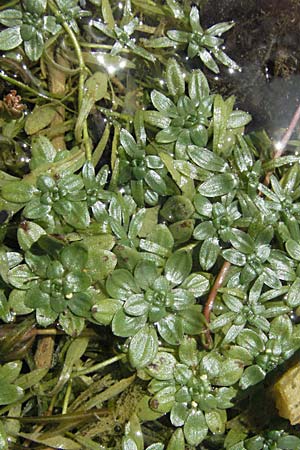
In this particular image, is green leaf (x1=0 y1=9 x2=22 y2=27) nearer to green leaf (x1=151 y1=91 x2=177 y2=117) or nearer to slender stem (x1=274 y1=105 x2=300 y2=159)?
green leaf (x1=151 y1=91 x2=177 y2=117)

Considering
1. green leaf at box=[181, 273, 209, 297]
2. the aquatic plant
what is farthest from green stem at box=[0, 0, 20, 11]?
green leaf at box=[181, 273, 209, 297]

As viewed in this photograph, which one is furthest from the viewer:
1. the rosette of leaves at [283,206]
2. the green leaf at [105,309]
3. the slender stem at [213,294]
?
the rosette of leaves at [283,206]

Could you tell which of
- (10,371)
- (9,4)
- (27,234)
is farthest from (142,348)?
(9,4)

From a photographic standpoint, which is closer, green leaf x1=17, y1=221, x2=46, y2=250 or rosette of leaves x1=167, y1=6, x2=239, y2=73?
green leaf x1=17, y1=221, x2=46, y2=250

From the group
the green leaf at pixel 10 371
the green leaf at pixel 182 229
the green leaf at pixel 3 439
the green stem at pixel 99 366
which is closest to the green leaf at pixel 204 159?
the green leaf at pixel 182 229

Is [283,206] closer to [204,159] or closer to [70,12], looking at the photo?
[204,159]

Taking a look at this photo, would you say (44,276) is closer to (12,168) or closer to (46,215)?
(46,215)

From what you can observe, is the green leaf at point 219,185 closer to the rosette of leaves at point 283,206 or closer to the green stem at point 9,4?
the rosette of leaves at point 283,206
